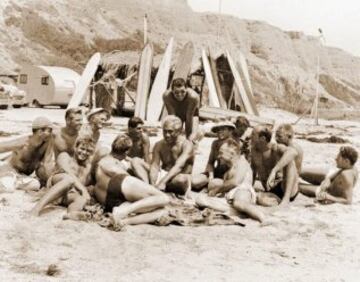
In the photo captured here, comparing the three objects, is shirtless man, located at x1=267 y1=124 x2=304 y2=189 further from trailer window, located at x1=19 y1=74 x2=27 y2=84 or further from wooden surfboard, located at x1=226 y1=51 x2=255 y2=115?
trailer window, located at x1=19 y1=74 x2=27 y2=84

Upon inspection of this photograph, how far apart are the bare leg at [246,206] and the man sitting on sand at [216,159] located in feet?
2.52

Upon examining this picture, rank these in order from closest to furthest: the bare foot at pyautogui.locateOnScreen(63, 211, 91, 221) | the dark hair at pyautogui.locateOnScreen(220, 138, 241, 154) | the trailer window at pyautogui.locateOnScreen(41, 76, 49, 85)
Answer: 1. the bare foot at pyautogui.locateOnScreen(63, 211, 91, 221)
2. the dark hair at pyautogui.locateOnScreen(220, 138, 241, 154)
3. the trailer window at pyautogui.locateOnScreen(41, 76, 49, 85)

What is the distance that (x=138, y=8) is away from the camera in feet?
197

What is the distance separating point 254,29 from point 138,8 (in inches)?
933

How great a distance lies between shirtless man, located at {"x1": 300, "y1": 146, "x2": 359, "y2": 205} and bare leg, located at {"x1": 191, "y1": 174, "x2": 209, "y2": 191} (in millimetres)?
1327

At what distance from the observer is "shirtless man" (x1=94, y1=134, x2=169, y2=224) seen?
16.8ft

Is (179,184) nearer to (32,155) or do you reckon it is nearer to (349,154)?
(32,155)

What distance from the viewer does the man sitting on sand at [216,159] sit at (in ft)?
21.9

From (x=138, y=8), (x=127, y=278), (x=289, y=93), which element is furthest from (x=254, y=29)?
(x=127, y=278)

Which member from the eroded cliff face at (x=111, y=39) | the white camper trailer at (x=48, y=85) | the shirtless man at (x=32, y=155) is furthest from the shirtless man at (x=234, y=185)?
the white camper trailer at (x=48, y=85)

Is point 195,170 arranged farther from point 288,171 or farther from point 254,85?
point 254,85

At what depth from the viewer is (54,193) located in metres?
5.24

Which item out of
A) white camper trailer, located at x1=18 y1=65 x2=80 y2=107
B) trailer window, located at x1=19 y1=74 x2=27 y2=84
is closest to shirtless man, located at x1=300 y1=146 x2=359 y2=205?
white camper trailer, located at x1=18 y1=65 x2=80 y2=107

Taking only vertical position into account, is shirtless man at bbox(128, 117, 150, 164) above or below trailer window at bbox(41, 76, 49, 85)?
above
